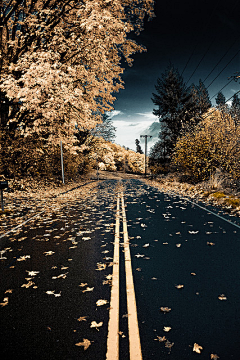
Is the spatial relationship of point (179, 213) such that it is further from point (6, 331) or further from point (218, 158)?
point (218, 158)

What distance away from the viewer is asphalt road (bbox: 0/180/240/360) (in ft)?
8.79

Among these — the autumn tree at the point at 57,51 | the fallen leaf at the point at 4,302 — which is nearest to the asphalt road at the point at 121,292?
the fallen leaf at the point at 4,302

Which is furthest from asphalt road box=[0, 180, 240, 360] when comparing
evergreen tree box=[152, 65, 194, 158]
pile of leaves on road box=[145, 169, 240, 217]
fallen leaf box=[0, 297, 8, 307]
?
evergreen tree box=[152, 65, 194, 158]

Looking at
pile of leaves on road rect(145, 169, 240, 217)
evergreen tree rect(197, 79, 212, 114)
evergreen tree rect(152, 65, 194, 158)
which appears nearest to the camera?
pile of leaves on road rect(145, 169, 240, 217)

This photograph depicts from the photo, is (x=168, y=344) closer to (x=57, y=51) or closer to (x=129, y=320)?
(x=129, y=320)

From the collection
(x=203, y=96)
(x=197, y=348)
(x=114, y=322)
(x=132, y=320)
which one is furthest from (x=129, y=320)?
(x=203, y=96)

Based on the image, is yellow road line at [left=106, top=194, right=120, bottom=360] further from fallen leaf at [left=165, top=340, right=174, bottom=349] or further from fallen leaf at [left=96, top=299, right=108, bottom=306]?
fallen leaf at [left=165, top=340, right=174, bottom=349]

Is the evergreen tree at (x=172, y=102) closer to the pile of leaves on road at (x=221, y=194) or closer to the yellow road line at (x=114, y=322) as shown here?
the pile of leaves on road at (x=221, y=194)

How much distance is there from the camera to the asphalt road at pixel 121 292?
2.68m

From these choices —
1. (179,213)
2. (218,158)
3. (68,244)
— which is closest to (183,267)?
(68,244)

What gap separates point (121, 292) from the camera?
12.4 feet

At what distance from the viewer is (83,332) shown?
2.87 m

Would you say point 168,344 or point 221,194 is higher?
point 221,194

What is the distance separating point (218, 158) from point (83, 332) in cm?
1631
